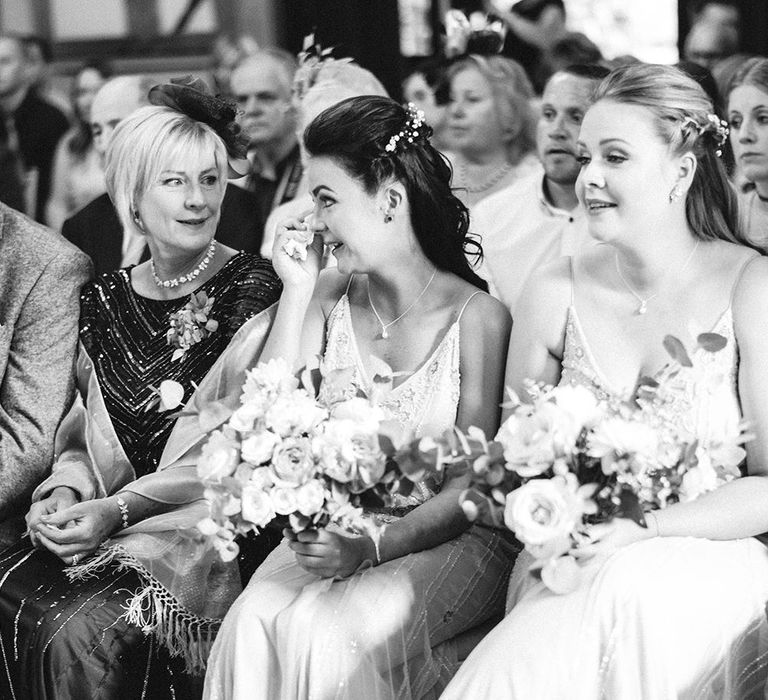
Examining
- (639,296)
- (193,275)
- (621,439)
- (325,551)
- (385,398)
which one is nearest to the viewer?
(621,439)

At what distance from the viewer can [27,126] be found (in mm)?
7297

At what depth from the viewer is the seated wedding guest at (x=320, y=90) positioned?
13.6 ft

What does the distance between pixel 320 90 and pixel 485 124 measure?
0.87 m

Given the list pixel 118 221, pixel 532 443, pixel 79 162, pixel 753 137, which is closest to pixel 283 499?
pixel 532 443

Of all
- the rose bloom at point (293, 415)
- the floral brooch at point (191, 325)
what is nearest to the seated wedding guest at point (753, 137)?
the floral brooch at point (191, 325)

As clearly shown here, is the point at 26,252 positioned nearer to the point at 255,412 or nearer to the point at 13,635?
the point at 13,635

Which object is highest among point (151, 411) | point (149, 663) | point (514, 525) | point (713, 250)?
point (713, 250)

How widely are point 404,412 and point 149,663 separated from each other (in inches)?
31.1

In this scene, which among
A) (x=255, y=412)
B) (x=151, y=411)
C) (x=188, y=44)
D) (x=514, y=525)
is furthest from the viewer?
(x=188, y=44)

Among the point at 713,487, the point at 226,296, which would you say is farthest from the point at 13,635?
the point at 713,487

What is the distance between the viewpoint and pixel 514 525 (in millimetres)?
2143

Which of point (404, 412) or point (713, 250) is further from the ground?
point (713, 250)

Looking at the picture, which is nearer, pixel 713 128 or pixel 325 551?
pixel 325 551

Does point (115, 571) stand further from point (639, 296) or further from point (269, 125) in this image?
point (269, 125)
